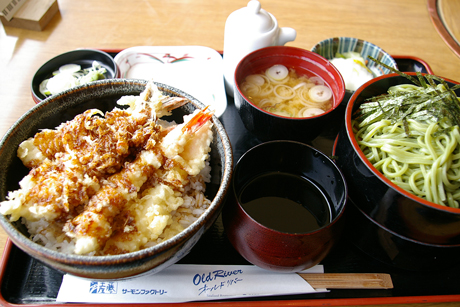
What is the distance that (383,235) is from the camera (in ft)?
3.61

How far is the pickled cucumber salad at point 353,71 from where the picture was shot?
→ 1780 millimetres

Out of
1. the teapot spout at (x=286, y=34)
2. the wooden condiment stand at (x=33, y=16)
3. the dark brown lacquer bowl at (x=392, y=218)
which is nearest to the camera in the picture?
the dark brown lacquer bowl at (x=392, y=218)

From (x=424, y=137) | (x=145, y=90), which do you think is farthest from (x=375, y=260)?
(x=145, y=90)


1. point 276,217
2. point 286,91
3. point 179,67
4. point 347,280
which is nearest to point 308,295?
point 347,280

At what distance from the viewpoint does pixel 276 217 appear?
3.86ft

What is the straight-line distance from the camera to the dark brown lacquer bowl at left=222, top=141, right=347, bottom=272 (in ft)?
3.16

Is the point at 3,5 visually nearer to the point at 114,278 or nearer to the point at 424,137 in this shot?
the point at 114,278

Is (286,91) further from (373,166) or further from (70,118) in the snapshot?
(70,118)

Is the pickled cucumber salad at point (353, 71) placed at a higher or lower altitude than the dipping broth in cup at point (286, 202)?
higher

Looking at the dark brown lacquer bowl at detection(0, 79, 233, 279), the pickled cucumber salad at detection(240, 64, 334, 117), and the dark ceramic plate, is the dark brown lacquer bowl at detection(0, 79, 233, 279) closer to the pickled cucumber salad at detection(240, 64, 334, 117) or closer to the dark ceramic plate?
the dark ceramic plate

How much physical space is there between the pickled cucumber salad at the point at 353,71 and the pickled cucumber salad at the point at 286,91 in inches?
11.1

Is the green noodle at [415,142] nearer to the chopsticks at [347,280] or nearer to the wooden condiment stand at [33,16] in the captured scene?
the chopsticks at [347,280]

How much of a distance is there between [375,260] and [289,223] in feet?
1.29

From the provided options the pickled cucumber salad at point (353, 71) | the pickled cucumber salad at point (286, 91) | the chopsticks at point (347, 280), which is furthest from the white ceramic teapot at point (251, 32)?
the chopsticks at point (347, 280)
